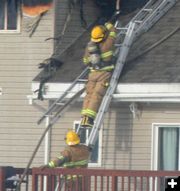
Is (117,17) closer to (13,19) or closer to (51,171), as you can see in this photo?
(13,19)

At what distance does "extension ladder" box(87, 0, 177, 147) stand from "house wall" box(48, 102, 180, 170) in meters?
0.87

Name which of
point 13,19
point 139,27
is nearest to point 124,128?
point 139,27

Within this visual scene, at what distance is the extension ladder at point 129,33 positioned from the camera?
17547mm

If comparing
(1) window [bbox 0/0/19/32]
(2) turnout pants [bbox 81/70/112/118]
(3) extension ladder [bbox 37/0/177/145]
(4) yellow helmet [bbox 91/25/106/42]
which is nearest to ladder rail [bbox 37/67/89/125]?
(3) extension ladder [bbox 37/0/177/145]

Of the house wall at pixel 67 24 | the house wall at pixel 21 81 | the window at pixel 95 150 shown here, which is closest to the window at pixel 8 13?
the house wall at pixel 21 81

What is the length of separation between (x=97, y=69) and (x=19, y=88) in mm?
2669

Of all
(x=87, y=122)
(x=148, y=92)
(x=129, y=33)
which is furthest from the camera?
(x=129, y=33)

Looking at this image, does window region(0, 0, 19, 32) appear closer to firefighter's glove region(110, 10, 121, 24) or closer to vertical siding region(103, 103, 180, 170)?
firefighter's glove region(110, 10, 121, 24)

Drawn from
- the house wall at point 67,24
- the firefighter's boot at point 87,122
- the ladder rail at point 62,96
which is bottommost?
the firefighter's boot at point 87,122

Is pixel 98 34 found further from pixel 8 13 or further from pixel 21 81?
pixel 8 13

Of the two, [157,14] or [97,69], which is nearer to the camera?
[97,69]

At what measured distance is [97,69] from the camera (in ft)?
58.4

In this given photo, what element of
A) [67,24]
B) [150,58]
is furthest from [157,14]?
[67,24]

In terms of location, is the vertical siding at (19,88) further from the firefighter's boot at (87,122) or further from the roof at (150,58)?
the firefighter's boot at (87,122)
